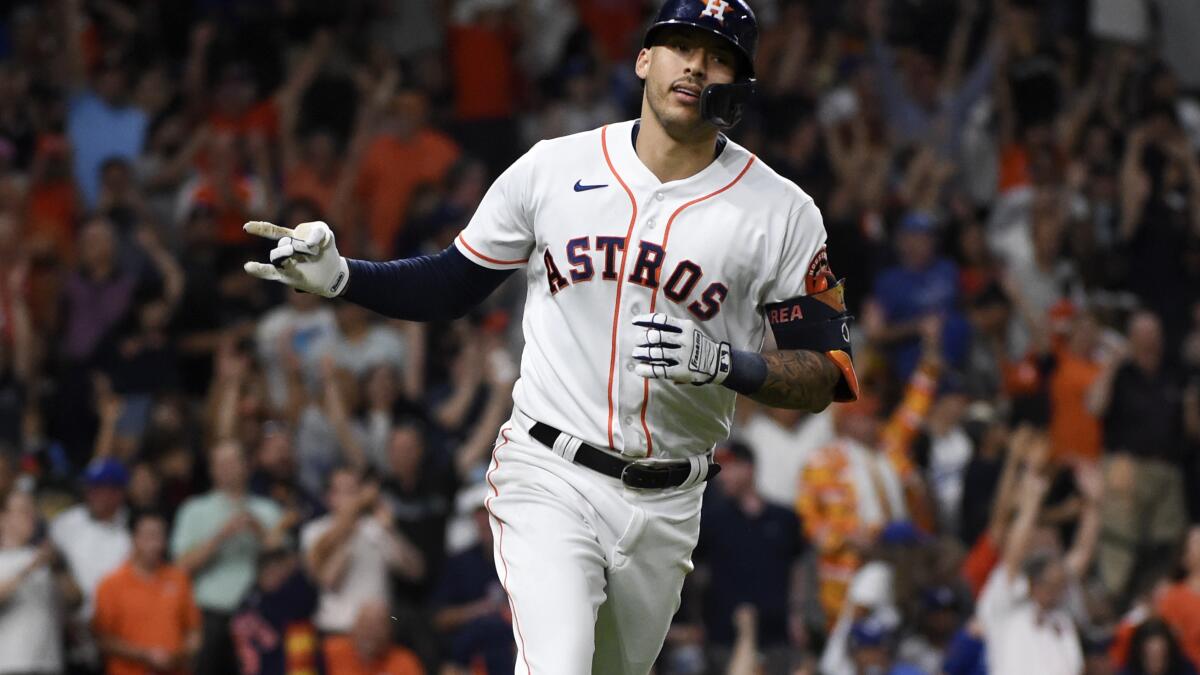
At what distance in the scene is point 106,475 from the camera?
10.1 m

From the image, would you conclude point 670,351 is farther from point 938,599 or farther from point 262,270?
point 938,599

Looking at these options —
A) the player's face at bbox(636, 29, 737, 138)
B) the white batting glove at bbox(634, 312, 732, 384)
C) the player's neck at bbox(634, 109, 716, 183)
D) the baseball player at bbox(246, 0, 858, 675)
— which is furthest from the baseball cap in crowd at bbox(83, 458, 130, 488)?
the white batting glove at bbox(634, 312, 732, 384)

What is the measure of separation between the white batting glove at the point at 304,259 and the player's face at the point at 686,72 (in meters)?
0.92

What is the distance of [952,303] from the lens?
1256cm

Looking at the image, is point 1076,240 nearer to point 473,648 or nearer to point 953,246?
point 953,246

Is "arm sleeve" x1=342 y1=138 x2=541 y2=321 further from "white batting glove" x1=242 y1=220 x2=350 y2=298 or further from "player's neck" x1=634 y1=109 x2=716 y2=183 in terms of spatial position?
"player's neck" x1=634 y1=109 x2=716 y2=183

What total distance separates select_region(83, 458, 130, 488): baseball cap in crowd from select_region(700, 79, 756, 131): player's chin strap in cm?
607

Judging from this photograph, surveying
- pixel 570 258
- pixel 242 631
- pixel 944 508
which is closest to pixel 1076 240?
pixel 944 508

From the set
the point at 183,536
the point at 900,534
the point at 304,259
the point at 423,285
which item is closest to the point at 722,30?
the point at 423,285

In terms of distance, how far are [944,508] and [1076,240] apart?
272cm

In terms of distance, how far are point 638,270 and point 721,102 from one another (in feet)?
1.55

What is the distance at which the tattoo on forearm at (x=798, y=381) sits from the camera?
476cm

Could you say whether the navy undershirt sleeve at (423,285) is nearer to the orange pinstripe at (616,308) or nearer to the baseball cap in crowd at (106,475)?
the orange pinstripe at (616,308)

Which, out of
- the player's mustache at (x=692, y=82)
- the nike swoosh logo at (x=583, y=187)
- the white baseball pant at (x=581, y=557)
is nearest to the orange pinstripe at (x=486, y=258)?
the nike swoosh logo at (x=583, y=187)
